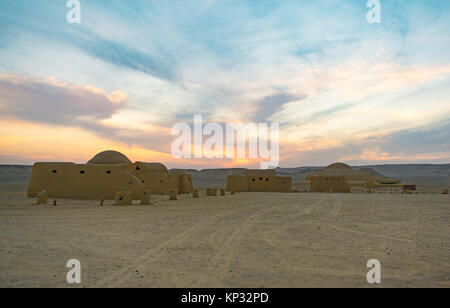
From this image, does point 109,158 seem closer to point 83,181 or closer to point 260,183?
point 83,181

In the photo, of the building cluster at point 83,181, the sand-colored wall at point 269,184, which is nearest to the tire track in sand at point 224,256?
the building cluster at point 83,181

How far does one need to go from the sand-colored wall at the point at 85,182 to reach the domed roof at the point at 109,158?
9178mm

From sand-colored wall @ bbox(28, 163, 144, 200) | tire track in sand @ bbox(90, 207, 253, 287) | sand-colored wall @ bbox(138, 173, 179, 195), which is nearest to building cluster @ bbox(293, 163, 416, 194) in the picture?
sand-colored wall @ bbox(138, 173, 179, 195)

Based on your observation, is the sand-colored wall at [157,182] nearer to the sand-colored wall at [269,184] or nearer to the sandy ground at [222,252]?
the sand-colored wall at [269,184]

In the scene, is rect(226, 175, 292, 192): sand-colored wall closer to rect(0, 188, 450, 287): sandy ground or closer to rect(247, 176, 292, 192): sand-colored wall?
rect(247, 176, 292, 192): sand-colored wall

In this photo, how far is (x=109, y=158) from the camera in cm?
2859

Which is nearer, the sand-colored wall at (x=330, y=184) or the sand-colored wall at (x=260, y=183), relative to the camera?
the sand-colored wall at (x=260, y=183)

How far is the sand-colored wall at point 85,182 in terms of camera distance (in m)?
18.1

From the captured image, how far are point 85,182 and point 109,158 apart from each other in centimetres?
1074

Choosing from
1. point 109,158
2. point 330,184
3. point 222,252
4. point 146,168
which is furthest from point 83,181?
point 330,184
